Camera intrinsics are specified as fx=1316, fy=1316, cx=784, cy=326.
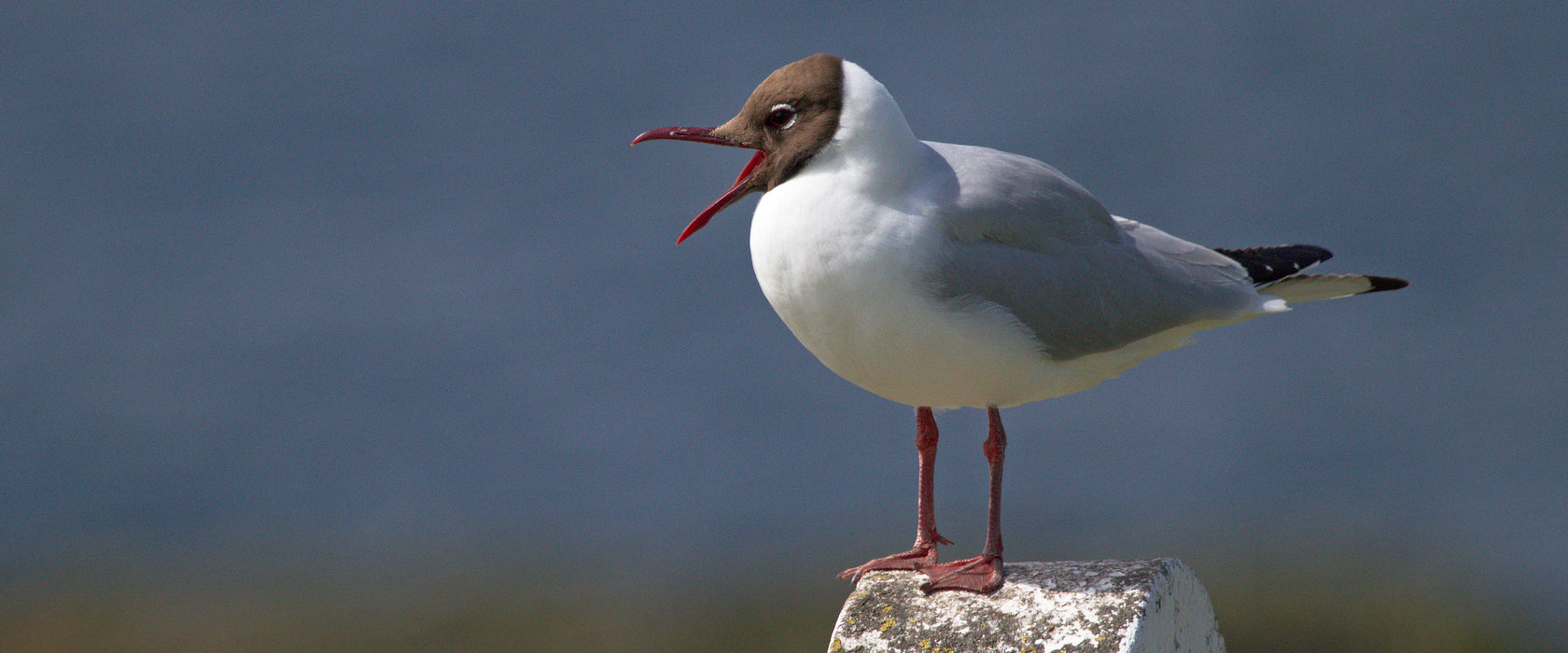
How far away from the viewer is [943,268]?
3039 millimetres

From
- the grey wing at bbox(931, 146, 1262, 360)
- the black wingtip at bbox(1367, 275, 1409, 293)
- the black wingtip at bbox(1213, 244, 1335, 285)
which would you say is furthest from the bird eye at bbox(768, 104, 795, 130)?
the black wingtip at bbox(1367, 275, 1409, 293)

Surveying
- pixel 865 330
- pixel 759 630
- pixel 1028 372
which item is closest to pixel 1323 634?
pixel 759 630

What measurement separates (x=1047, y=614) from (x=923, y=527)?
63cm

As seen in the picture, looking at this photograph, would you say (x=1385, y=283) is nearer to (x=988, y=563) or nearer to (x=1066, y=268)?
(x=1066, y=268)

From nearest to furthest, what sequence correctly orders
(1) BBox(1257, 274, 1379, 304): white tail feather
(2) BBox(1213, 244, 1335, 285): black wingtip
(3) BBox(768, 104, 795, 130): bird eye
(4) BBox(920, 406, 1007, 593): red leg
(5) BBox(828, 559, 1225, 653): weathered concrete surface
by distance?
(5) BBox(828, 559, 1225, 653): weathered concrete surface → (3) BBox(768, 104, 795, 130): bird eye → (4) BBox(920, 406, 1007, 593): red leg → (1) BBox(1257, 274, 1379, 304): white tail feather → (2) BBox(1213, 244, 1335, 285): black wingtip

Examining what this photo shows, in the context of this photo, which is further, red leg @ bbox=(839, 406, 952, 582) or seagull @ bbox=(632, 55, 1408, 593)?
red leg @ bbox=(839, 406, 952, 582)

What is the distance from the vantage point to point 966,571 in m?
3.35

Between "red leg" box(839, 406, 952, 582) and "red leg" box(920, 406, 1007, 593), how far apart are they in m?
0.13

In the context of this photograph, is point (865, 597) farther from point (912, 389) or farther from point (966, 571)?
point (912, 389)

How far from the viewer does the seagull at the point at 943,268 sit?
9.90 ft

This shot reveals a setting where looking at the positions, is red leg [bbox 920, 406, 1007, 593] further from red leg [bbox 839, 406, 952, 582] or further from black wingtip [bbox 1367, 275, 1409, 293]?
black wingtip [bbox 1367, 275, 1409, 293]

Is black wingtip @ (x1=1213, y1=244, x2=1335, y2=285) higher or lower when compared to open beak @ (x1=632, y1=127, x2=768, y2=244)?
lower

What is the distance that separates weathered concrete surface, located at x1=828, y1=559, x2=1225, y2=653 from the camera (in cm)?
296

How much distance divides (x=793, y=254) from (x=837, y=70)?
0.46 meters
